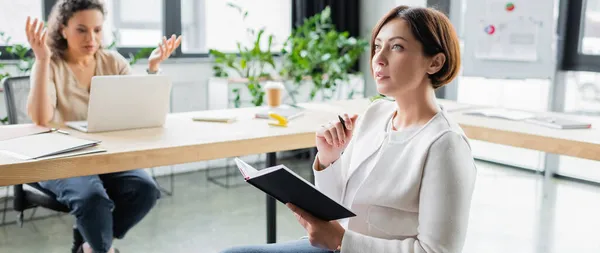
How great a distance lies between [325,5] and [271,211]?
9.84 feet

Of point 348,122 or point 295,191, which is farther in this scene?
point 348,122

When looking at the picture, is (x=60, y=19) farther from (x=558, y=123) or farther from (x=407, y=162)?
(x=558, y=123)

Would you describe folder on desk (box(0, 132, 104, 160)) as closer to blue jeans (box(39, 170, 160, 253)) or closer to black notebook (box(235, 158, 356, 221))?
blue jeans (box(39, 170, 160, 253))

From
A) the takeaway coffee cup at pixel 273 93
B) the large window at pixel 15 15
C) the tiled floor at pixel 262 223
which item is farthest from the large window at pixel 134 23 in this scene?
the takeaway coffee cup at pixel 273 93

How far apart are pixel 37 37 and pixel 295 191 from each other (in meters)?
1.33

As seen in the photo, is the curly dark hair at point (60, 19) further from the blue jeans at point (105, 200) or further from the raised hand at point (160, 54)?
the blue jeans at point (105, 200)

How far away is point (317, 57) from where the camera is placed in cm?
439


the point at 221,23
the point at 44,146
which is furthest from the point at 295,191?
the point at 221,23

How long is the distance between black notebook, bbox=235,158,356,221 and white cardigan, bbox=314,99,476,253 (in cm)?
8

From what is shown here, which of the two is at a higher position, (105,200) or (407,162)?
(407,162)

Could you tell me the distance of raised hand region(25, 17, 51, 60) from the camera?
195 centimetres

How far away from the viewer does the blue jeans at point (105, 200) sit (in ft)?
6.36

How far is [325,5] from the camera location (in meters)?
4.98

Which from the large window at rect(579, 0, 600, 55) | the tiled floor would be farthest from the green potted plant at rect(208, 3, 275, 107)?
the large window at rect(579, 0, 600, 55)
